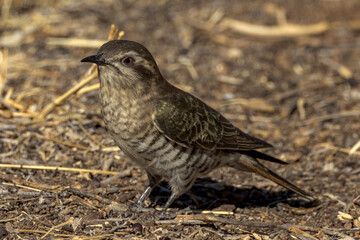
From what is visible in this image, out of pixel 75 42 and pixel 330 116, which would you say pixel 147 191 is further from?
pixel 75 42

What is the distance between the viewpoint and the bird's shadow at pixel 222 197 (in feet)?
20.5

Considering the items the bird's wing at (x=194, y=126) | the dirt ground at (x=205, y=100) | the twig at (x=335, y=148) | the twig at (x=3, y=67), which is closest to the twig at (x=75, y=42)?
the dirt ground at (x=205, y=100)

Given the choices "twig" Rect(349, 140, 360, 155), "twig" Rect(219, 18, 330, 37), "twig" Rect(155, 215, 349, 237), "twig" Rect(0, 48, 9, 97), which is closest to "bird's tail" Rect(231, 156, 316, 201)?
"twig" Rect(155, 215, 349, 237)

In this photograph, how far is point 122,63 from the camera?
513 cm

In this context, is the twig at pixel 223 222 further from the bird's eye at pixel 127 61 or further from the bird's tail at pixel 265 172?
the bird's eye at pixel 127 61

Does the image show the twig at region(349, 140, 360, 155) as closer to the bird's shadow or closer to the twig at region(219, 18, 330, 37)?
the bird's shadow

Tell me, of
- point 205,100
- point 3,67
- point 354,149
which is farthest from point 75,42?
point 354,149

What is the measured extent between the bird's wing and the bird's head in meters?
A: 0.37

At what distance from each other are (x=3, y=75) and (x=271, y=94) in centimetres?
423

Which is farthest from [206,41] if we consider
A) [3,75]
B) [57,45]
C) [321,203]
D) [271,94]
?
[321,203]

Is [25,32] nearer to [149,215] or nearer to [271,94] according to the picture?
[271,94]

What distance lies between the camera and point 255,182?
6.89 meters

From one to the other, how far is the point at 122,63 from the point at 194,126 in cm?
106

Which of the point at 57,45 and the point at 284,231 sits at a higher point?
the point at 57,45
